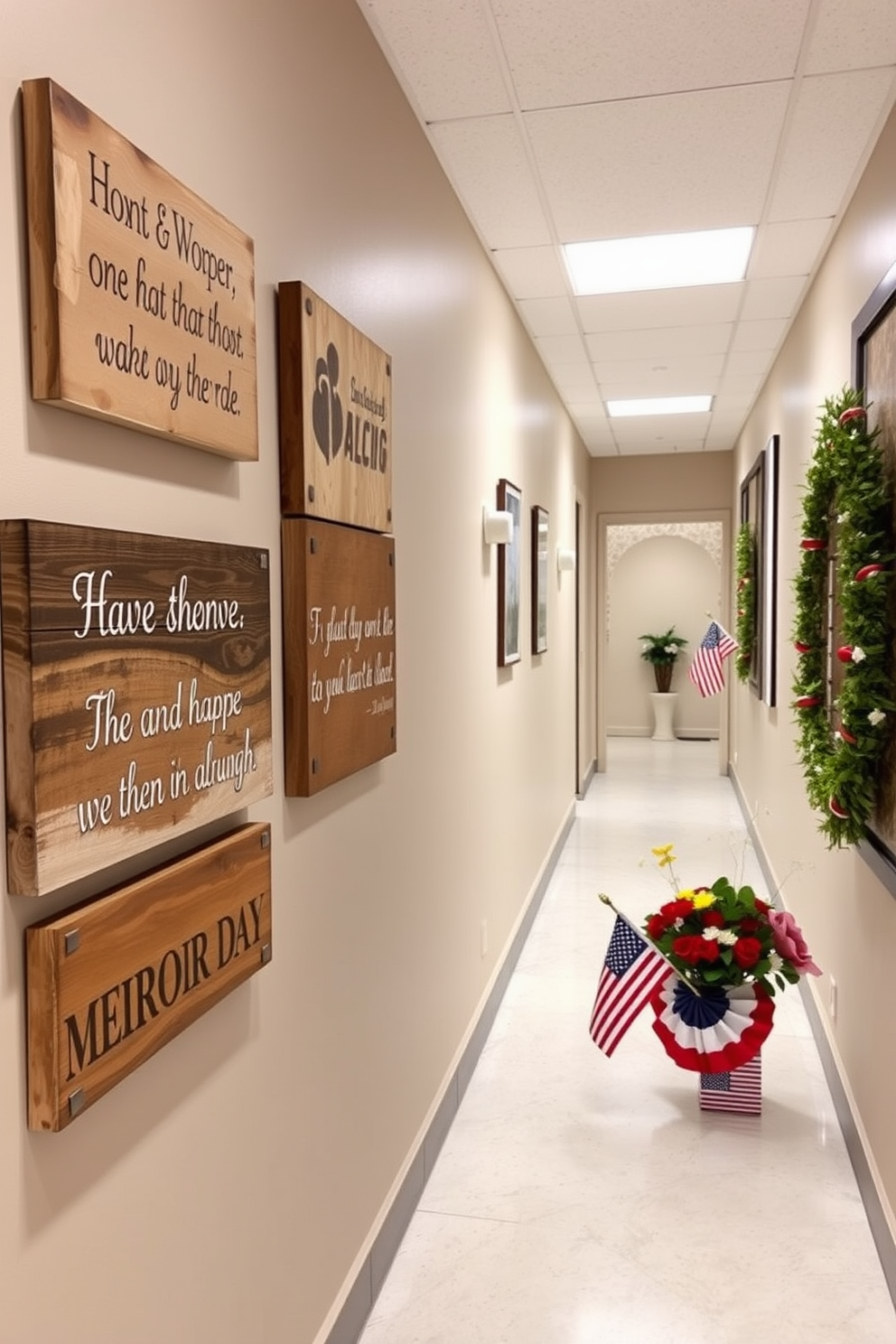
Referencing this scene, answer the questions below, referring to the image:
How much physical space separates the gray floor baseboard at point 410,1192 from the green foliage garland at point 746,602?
254cm

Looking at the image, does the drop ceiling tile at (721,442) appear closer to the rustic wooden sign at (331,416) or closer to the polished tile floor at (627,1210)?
the polished tile floor at (627,1210)

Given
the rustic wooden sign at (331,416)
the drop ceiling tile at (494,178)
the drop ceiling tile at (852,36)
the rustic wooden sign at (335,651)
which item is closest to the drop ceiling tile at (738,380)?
the drop ceiling tile at (494,178)

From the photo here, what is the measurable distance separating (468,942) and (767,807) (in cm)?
260

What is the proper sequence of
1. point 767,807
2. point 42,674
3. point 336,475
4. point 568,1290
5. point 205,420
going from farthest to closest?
1. point 767,807
2. point 568,1290
3. point 336,475
4. point 205,420
5. point 42,674

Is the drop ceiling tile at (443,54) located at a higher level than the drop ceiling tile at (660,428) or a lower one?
lower

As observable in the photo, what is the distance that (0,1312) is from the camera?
89 cm

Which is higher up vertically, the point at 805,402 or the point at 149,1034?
the point at 805,402

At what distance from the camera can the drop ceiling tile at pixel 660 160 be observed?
2.37m

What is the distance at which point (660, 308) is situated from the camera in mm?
3920

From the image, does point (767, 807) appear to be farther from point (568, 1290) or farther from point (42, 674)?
point (42, 674)

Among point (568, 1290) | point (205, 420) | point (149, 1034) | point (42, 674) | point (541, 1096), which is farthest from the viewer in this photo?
Answer: point (541, 1096)

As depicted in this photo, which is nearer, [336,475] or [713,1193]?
[336,475]

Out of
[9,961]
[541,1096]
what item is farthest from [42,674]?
[541,1096]

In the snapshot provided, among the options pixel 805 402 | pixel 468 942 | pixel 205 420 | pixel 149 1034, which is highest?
pixel 805 402
